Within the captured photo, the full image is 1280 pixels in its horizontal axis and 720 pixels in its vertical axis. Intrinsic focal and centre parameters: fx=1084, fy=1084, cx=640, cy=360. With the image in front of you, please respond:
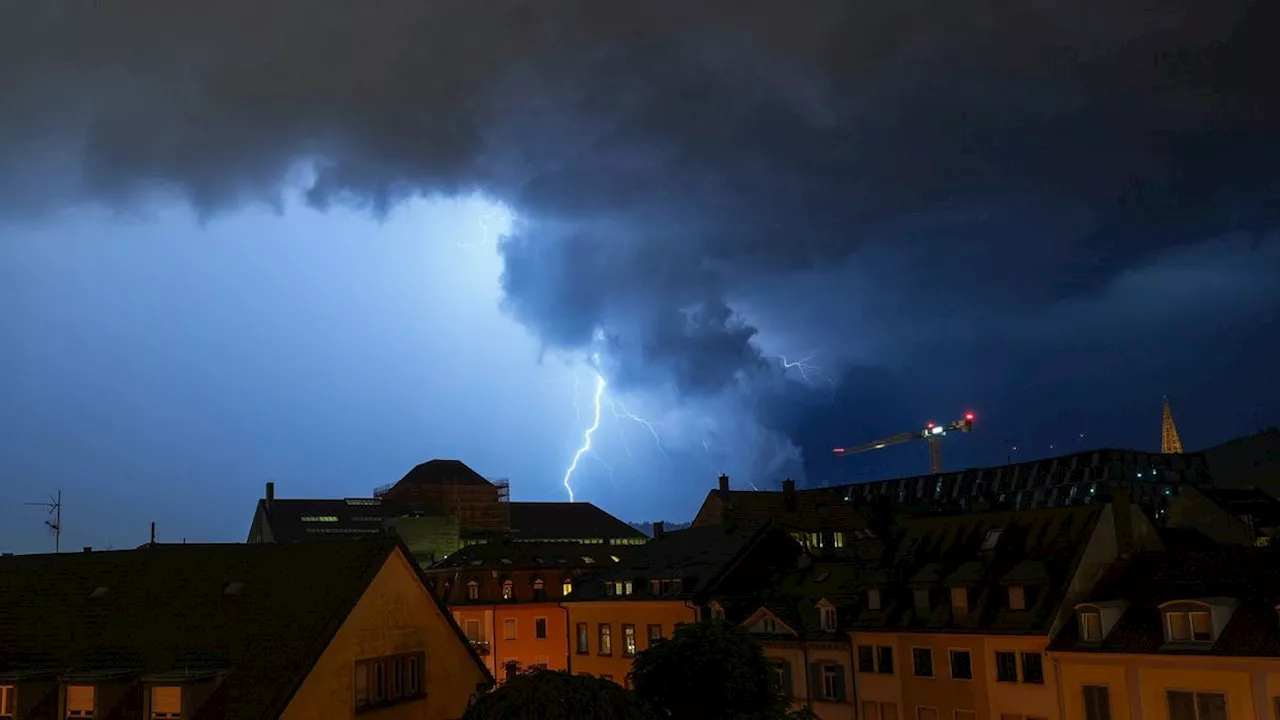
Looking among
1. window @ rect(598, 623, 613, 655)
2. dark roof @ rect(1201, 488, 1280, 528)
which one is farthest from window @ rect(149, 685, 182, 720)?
dark roof @ rect(1201, 488, 1280, 528)

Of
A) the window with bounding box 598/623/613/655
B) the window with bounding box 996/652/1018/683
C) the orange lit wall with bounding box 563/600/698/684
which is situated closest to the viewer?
the window with bounding box 996/652/1018/683

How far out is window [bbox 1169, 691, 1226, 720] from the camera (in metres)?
43.3

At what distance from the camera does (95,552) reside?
129 feet

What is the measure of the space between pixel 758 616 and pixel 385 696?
1400 inches

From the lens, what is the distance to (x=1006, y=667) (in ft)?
173

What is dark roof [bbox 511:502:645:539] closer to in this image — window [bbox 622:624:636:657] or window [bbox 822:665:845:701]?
window [bbox 622:624:636:657]

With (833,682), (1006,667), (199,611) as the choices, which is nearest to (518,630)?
(833,682)

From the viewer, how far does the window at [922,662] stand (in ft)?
186

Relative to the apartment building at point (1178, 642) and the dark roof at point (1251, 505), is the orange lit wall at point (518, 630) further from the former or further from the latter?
the dark roof at point (1251, 505)

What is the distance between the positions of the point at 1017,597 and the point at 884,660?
917cm

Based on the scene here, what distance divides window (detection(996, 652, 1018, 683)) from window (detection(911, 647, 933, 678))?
165 inches

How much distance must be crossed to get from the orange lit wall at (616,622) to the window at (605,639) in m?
0.25

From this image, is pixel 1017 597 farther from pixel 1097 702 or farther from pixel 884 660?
pixel 884 660

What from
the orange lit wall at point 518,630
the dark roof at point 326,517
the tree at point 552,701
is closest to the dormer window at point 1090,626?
the tree at point 552,701
